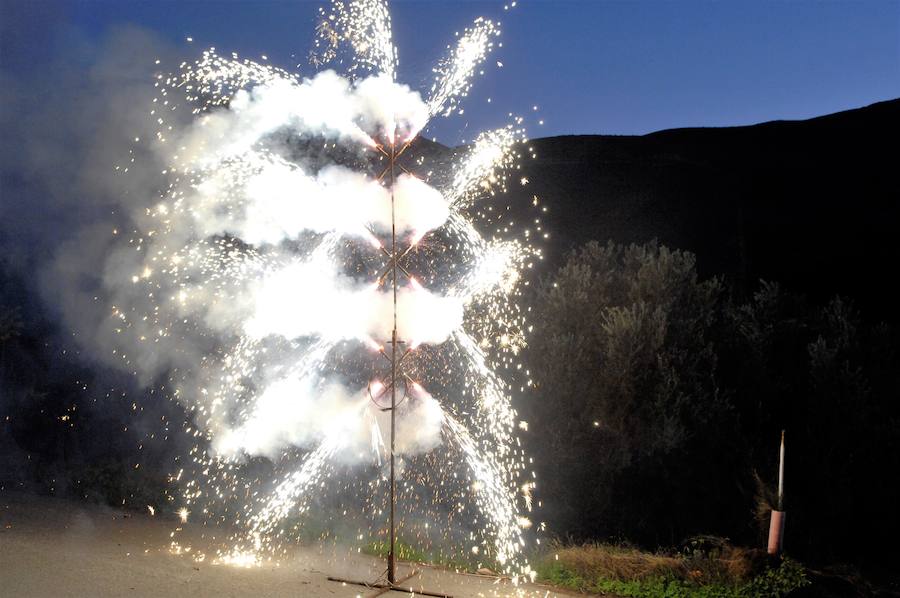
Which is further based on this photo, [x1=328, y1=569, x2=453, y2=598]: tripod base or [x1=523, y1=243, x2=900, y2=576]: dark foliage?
[x1=523, y1=243, x2=900, y2=576]: dark foliage

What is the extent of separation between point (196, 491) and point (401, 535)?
3.88 meters

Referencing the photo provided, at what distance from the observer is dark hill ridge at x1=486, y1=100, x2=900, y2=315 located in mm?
22469

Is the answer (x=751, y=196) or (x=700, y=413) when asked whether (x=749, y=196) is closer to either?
(x=751, y=196)

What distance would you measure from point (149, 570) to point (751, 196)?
87.9 feet

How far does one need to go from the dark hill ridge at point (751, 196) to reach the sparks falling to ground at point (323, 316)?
1181 centimetres

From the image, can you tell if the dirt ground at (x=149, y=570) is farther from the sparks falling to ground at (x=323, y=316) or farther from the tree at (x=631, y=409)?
the tree at (x=631, y=409)

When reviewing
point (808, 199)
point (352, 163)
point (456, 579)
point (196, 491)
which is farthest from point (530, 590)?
point (808, 199)

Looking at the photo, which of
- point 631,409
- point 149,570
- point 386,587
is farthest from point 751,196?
point 149,570

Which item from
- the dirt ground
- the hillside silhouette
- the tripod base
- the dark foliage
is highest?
the hillside silhouette

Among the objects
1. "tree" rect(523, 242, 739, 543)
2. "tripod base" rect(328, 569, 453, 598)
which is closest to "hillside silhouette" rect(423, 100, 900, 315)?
"tree" rect(523, 242, 739, 543)

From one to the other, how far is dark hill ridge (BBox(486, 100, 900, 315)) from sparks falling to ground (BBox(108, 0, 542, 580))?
11812 mm

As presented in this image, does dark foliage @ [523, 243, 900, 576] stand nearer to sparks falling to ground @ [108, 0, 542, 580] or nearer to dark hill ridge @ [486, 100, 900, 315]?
sparks falling to ground @ [108, 0, 542, 580]

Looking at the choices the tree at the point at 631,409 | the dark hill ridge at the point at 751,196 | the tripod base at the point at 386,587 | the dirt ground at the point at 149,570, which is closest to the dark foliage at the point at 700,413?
the tree at the point at 631,409

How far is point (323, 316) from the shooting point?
8.41m
